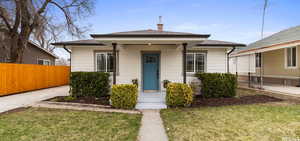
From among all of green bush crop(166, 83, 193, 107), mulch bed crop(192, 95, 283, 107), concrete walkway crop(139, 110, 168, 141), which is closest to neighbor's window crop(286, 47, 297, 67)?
mulch bed crop(192, 95, 283, 107)

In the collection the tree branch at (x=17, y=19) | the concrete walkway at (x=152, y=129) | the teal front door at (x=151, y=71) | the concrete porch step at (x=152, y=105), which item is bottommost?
the concrete walkway at (x=152, y=129)

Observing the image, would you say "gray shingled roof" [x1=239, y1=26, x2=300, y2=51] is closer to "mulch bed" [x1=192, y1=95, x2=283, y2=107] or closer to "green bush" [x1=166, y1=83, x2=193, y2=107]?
"mulch bed" [x1=192, y1=95, x2=283, y2=107]

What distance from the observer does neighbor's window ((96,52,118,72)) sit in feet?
28.9

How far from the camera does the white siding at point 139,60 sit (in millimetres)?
8617

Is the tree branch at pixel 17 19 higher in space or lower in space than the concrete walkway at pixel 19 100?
higher

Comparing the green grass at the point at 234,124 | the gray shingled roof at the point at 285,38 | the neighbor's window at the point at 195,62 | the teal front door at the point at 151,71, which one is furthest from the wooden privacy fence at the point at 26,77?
the gray shingled roof at the point at 285,38

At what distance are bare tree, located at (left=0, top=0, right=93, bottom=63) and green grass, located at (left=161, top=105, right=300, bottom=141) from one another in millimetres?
13225

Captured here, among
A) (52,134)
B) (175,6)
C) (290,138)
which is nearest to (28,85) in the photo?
(52,134)

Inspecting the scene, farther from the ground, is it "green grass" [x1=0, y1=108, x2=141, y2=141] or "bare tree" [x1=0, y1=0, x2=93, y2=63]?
"bare tree" [x1=0, y1=0, x2=93, y2=63]

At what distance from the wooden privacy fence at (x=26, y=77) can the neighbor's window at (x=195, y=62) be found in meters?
9.96

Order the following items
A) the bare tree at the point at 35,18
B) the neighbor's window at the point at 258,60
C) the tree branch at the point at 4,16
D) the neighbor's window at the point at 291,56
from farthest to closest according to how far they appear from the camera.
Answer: the neighbor's window at the point at 258,60, the bare tree at the point at 35,18, the tree branch at the point at 4,16, the neighbor's window at the point at 291,56

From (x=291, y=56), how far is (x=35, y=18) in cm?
1913

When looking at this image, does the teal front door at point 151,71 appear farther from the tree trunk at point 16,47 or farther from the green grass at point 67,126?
the tree trunk at point 16,47

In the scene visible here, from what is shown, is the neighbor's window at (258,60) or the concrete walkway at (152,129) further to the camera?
the neighbor's window at (258,60)
